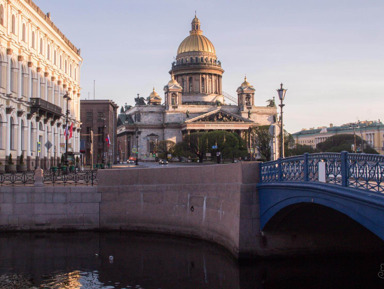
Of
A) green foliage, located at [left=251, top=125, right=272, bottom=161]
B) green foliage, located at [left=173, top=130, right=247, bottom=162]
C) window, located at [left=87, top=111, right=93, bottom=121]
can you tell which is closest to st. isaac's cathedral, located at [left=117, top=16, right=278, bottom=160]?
window, located at [left=87, top=111, right=93, bottom=121]

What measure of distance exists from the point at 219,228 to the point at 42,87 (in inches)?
1437

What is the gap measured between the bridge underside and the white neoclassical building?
2392cm

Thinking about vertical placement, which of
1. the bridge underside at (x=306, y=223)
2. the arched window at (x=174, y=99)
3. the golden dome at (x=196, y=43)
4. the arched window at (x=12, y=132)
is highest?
the golden dome at (x=196, y=43)

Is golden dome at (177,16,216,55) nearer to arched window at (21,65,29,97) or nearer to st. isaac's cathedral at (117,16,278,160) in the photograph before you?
st. isaac's cathedral at (117,16,278,160)

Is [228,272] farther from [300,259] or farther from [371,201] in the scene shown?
[371,201]

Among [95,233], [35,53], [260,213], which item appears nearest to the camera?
[260,213]

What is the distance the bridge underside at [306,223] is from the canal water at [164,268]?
2.12 feet

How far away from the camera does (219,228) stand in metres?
25.8

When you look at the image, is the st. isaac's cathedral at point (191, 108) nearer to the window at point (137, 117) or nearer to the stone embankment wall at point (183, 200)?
the window at point (137, 117)

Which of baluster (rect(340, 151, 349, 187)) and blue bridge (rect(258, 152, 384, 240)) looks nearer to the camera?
blue bridge (rect(258, 152, 384, 240))

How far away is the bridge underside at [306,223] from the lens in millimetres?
19609

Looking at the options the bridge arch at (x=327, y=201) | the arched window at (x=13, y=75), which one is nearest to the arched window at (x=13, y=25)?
the arched window at (x=13, y=75)

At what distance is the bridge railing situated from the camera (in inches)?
578

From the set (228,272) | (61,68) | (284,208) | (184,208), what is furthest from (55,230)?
(61,68)
